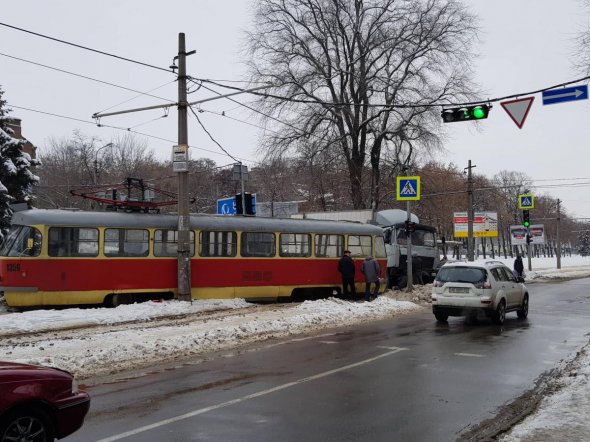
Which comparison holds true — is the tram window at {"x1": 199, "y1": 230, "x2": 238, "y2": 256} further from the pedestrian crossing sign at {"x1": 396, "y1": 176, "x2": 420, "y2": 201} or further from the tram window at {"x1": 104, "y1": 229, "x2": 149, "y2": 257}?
the pedestrian crossing sign at {"x1": 396, "y1": 176, "x2": 420, "y2": 201}

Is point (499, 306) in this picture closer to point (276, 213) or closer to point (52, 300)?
point (52, 300)

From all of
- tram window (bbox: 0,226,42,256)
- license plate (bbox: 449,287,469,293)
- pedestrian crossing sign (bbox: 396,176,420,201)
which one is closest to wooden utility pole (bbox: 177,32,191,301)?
tram window (bbox: 0,226,42,256)

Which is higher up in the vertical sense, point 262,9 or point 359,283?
point 262,9

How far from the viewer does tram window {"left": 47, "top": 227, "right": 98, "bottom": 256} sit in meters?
16.3

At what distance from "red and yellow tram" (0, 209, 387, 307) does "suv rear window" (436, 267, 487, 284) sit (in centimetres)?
641

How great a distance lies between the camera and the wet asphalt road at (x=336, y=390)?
247 inches

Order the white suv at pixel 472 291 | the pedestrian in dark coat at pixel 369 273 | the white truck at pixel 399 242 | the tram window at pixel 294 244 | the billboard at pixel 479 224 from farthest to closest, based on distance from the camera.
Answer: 1. the billboard at pixel 479 224
2. the white truck at pixel 399 242
3. the pedestrian in dark coat at pixel 369 273
4. the tram window at pixel 294 244
5. the white suv at pixel 472 291

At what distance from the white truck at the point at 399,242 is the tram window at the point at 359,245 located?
12.8 feet

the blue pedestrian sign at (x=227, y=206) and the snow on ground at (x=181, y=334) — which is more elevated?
the blue pedestrian sign at (x=227, y=206)

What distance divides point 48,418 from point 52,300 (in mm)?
12037

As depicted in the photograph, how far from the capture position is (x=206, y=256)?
19.0 m

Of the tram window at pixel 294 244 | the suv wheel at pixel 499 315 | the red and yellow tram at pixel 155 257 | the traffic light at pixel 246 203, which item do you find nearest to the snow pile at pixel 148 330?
the red and yellow tram at pixel 155 257

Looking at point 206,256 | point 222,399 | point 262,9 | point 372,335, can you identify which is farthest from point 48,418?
point 262,9

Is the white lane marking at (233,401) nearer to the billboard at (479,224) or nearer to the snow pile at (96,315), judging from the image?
the snow pile at (96,315)
